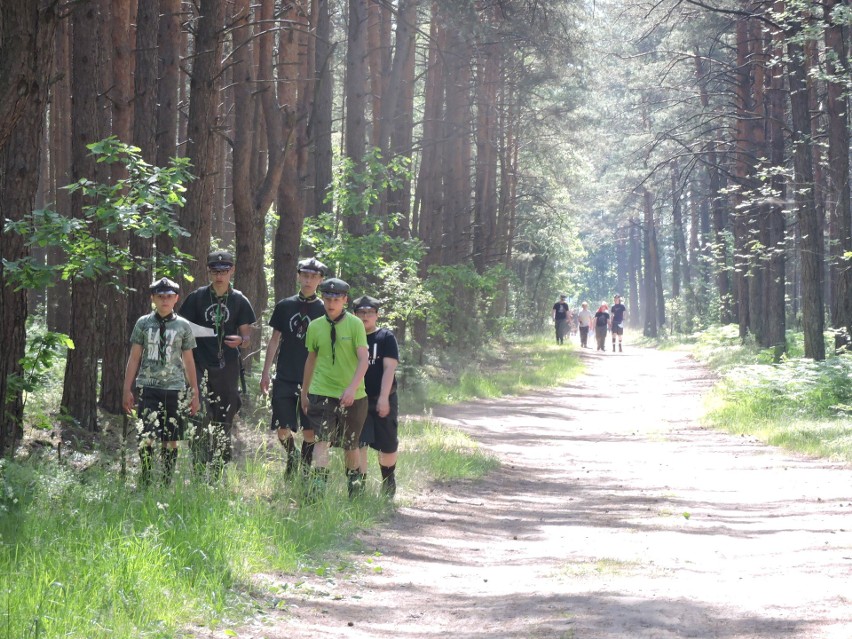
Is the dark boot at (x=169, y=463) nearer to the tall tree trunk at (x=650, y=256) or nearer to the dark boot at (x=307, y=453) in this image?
the dark boot at (x=307, y=453)

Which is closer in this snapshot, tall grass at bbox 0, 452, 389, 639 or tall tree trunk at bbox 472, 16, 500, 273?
tall grass at bbox 0, 452, 389, 639

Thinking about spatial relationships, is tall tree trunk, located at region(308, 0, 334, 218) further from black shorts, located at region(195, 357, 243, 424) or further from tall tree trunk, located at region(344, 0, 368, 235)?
black shorts, located at region(195, 357, 243, 424)

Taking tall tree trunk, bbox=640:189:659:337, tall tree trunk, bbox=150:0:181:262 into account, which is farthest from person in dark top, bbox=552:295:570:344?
tall tree trunk, bbox=150:0:181:262

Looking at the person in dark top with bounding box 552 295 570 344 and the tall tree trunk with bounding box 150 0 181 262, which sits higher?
the tall tree trunk with bounding box 150 0 181 262

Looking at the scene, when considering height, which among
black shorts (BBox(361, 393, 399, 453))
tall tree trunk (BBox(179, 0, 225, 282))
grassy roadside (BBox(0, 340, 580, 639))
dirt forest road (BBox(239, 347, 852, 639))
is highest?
tall tree trunk (BBox(179, 0, 225, 282))

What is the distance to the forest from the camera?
9.70 m

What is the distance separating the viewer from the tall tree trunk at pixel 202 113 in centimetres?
1324

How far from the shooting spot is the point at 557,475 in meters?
13.5

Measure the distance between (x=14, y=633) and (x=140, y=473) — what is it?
369 cm

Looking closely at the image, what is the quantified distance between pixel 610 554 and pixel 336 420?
2529 millimetres

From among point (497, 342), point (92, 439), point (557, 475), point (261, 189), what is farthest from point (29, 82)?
point (497, 342)

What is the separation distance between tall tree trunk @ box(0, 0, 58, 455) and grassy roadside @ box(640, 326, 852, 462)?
9321 millimetres

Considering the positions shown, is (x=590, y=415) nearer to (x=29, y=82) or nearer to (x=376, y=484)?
(x=376, y=484)

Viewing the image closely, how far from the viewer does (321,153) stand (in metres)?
22.3
